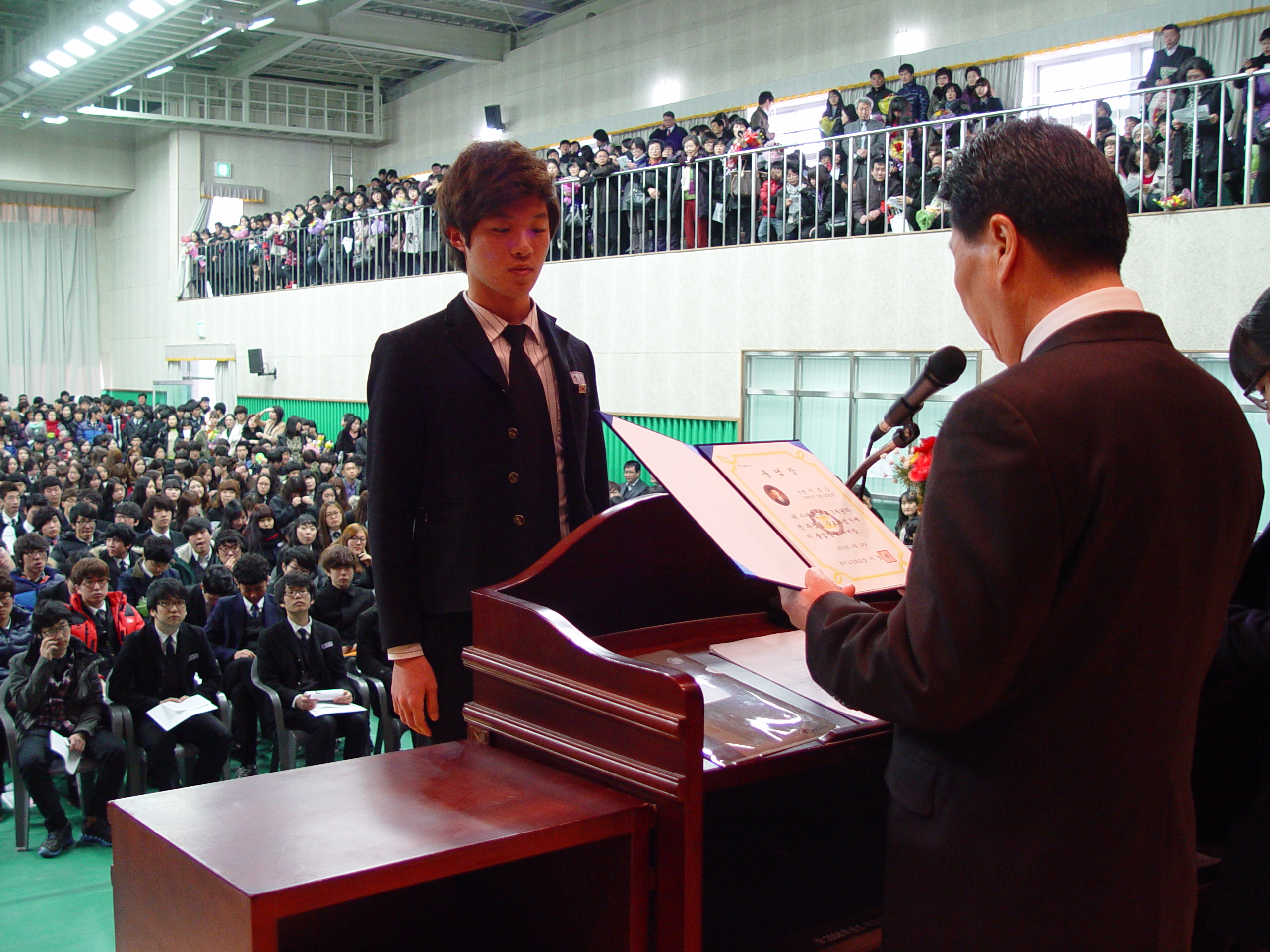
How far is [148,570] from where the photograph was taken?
19.1 ft

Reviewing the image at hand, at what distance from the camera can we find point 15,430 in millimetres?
14477

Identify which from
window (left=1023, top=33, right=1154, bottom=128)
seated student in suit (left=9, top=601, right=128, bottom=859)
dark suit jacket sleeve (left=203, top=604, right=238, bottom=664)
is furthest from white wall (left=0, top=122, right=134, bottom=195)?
seated student in suit (left=9, top=601, right=128, bottom=859)

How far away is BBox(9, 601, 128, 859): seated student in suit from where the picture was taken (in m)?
4.16

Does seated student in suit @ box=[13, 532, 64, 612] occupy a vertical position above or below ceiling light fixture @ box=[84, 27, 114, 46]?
below

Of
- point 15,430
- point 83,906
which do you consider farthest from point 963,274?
point 15,430

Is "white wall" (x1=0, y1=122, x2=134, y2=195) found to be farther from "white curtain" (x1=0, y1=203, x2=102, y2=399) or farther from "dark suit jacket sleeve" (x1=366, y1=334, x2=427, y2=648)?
"dark suit jacket sleeve" (x1=366, y1=334, x2=427, y2=648)

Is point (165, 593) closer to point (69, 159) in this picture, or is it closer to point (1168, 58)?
point (1168, 58)

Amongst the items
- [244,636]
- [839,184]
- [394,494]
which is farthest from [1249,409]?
[394,494]

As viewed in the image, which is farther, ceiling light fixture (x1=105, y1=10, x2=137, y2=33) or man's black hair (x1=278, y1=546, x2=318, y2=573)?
ceiling light fixture (x1=105, y1=10, x2=137, y2=33)

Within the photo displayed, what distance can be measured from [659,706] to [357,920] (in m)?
0.56

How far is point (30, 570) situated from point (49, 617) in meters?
1.62

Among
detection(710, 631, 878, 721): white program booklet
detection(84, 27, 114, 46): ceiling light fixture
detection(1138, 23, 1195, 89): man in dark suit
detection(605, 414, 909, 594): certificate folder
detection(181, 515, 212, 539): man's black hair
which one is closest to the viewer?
detection(605, 414, 909, 594): certificate folder

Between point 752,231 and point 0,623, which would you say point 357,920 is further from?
point 752,231

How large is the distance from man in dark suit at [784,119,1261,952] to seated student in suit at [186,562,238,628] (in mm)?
4850
